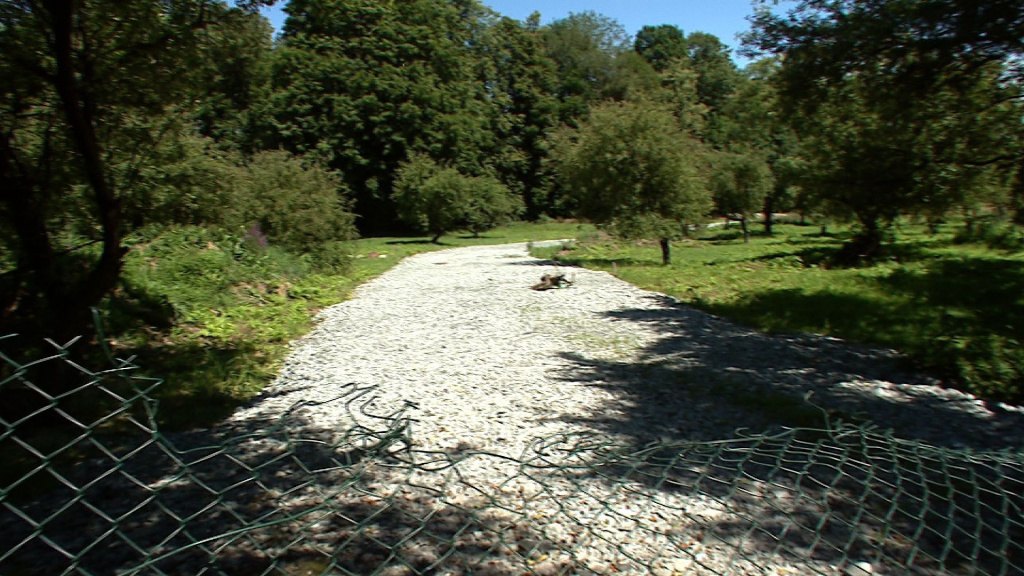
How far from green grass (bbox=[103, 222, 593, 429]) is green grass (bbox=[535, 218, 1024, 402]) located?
702 cm

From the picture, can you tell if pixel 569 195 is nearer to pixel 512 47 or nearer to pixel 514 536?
pixel 514 536

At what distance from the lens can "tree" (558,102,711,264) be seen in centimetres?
1759

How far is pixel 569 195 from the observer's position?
19453 millimetres

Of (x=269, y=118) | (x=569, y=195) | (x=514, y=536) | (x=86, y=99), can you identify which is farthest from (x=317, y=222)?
(x=269, y=118)

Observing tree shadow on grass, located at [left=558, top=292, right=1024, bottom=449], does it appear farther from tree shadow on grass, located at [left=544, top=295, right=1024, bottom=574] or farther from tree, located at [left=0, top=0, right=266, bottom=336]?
tree, located at [left=0, top=0, right=266, bottom=336]

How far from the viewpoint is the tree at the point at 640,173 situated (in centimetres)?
1759

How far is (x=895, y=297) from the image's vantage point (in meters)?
11.1

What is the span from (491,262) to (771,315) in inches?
433

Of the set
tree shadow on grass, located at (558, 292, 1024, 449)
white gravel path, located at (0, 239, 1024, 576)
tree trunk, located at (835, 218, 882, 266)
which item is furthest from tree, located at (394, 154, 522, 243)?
tree shadow on grass, located at (558, 292, 1024, 449)

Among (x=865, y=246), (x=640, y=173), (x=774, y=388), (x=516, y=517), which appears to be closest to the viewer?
(x=516, y=517)

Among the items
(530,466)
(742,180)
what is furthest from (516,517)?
(742,180)

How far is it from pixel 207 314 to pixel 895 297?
36.5 ft

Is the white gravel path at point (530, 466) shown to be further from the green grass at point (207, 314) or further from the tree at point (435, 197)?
the tree at point (435, 197)

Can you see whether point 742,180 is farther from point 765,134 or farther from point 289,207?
point 289,207
